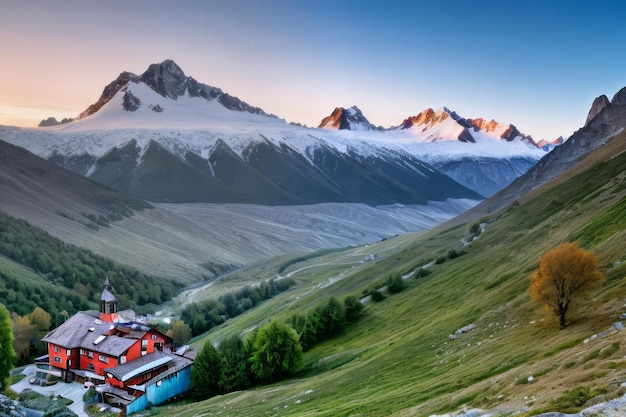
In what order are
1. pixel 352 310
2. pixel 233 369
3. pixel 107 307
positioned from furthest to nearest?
pixel 352 310 < pixel 107 307 < pixel 233 369

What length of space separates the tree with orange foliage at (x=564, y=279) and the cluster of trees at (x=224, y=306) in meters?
127

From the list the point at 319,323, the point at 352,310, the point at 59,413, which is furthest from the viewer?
the point at 352,310

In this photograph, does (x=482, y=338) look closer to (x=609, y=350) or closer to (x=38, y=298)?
(x=609, y=350)

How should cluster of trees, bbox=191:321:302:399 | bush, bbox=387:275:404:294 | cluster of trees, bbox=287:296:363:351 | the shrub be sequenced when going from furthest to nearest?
bush, bbox=387:275:404:294, cluster of trees, bbox=287:296:363:351, cluster of trees, bbox=191:321:302:399, the shrub

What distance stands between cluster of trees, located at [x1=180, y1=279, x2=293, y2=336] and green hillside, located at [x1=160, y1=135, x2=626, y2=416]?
27228mm

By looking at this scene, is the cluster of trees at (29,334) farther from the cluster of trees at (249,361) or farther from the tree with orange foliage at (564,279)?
the tree with orange foliage at (564,279)

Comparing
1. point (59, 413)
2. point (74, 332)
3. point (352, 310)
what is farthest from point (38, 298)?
point (352, 310)

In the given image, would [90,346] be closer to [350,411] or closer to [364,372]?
[364,372]

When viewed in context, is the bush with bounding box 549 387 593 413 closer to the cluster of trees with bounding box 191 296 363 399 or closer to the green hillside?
the green hillside

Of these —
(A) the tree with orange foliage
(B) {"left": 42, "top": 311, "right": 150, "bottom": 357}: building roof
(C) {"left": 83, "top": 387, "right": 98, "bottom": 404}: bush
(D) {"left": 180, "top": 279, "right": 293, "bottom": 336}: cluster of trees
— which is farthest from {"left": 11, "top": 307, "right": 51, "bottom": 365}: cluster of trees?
(A) the tree with orange foliage

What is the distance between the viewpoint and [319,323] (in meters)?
101

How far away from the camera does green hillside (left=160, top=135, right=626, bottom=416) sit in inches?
1383

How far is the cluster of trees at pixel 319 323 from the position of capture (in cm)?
10012

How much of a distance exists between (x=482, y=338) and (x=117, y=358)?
221 feet
